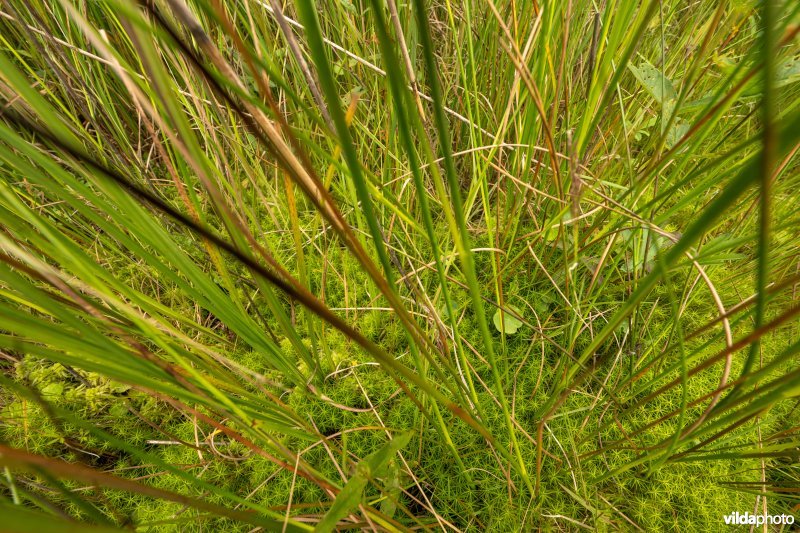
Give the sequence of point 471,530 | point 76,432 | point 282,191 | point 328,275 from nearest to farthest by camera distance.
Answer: point 471,530, point 76,432, point 328,275, point 282,191

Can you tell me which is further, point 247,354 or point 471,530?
point 247,354

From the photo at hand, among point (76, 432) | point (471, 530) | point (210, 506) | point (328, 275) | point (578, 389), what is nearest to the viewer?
point (210, 506)

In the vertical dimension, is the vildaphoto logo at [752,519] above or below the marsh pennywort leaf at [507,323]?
below

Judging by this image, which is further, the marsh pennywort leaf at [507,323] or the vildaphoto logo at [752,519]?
the marsh pennywort leaf at [507,323]

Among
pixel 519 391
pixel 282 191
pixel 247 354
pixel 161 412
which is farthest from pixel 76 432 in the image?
pixel 519 391

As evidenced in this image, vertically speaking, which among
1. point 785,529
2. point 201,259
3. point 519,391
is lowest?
point 785,529

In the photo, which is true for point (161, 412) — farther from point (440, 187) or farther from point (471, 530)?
point (440, 187)

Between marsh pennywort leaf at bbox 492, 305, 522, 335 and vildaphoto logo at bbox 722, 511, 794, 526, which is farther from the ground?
marsh pennywort leaf at bbox 492, 305, 522, 335

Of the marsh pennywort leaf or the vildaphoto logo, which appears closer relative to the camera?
the vildaphoto logo
